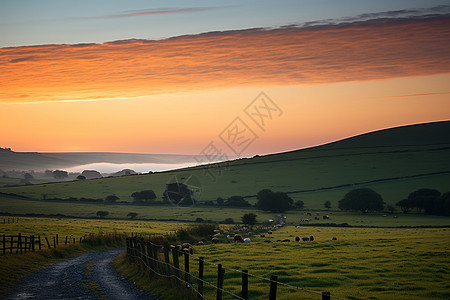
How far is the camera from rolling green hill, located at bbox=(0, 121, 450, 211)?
408 feet

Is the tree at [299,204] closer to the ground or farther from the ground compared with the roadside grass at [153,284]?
farther from the ground

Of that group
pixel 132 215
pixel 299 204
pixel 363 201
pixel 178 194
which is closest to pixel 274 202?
pixel 299 204

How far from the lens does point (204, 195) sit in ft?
437

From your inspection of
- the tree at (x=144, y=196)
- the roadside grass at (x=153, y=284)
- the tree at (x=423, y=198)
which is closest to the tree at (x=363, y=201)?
the tree at (x=423, y=198)

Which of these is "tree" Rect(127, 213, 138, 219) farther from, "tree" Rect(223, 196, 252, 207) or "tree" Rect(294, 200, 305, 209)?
"tree" Rect(294, 200, 305, 209)

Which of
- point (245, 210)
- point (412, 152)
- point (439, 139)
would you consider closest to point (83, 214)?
point (245, 210)

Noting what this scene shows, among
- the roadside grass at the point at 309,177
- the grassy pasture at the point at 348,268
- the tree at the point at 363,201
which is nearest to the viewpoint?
the grassy pasture at the point at 348,268

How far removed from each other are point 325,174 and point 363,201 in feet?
126

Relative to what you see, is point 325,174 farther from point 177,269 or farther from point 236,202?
point 177,269

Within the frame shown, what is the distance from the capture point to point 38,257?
33812 millimetres

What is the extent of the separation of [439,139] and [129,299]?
163m

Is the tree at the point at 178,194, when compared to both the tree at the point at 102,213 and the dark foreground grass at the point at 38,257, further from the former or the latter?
the dark foreground grass at the point at 38,257

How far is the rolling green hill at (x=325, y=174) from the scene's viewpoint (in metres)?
124

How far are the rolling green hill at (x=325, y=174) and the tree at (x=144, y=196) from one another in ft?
6.46
